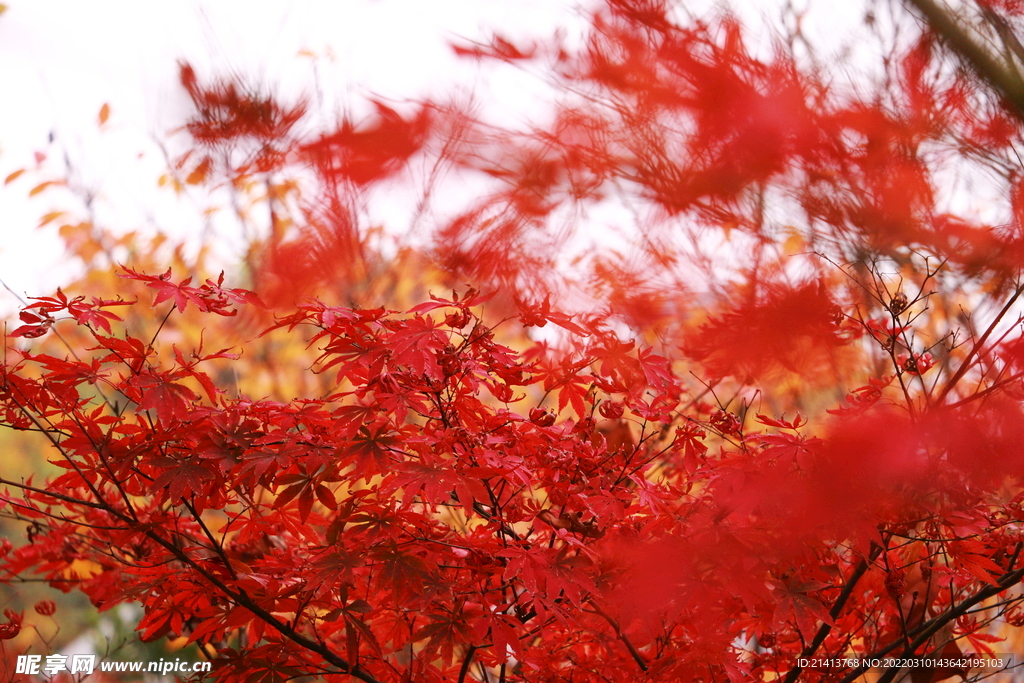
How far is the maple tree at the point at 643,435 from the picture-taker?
1227 millimetres

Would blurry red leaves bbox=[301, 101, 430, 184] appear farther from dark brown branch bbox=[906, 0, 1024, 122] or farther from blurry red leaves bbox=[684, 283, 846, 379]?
dark brown branch bbox=[906, 0, 1024, 122]

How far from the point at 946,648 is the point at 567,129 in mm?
1648

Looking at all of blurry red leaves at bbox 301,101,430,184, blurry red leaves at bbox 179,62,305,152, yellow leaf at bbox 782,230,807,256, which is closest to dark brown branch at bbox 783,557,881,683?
yellow leaf at bbox 782,230,807,256

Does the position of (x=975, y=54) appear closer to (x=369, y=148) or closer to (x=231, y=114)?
(x=369, y=148)

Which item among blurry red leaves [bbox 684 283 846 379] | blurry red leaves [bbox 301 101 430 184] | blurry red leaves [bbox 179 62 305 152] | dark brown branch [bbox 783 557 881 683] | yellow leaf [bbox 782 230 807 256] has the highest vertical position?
blurry red leaves [bbox 179 62 305 152]

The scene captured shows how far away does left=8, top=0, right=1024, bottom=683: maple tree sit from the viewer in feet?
4.02

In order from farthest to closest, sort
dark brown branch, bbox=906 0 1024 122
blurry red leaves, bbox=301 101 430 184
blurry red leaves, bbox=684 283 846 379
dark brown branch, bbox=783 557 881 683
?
blurry red leaves, bbox=301 101 430 184 → blurry red leaves, bbox=684 283 846 379 → dark brown branch, bbox=783 557 881 683 → dark brown branch, bbox=906 0 1024 122

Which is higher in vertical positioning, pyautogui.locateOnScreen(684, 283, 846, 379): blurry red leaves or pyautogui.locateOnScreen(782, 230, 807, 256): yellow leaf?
pyautogui.locateOnScreen(782, 230, 807, 256): yellow leaf

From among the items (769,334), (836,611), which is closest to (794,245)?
(769,334)

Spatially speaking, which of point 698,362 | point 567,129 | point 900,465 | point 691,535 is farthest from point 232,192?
point 900,465

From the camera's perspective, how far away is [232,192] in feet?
9.27

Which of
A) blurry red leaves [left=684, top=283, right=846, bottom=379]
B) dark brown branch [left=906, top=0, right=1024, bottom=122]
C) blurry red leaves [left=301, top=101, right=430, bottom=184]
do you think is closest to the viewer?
dark brown branch [left=906, top=0, right=1024, bottom=122]

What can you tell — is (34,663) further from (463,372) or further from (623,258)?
(623,258)

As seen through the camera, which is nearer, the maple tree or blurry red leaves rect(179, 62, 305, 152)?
the maple tree
